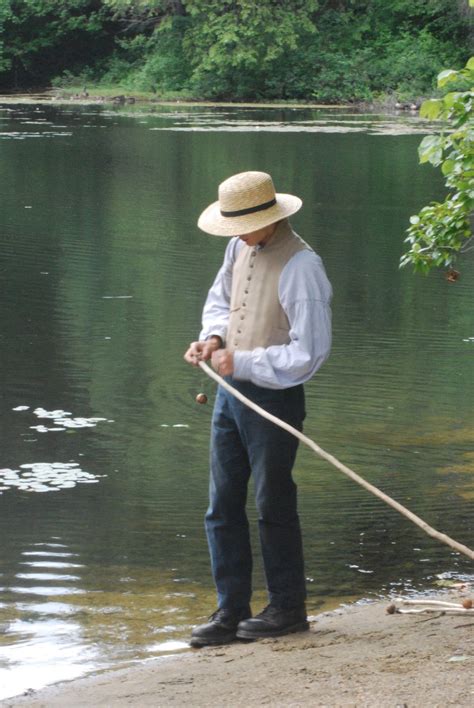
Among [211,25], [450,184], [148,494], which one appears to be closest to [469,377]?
[148,494]

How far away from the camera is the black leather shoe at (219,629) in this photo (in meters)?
4.53

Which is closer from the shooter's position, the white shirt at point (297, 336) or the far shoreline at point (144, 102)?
the white shirt at point (297, 336)

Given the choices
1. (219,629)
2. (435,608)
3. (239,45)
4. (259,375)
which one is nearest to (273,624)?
(219,629)

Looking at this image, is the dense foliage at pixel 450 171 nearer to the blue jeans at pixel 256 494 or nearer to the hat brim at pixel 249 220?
the hat brim at pixel 249 220

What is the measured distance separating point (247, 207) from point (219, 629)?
4.57 ft

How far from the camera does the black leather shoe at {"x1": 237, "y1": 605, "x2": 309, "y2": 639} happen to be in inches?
175

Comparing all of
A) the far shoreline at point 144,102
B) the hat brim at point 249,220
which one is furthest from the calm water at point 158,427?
the far shoreline at point 144,102

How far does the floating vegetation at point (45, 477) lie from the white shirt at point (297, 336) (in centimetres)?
275

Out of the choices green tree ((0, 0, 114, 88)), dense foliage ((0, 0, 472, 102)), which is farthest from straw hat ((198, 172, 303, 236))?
green tree ((0, 0, 114, 88))

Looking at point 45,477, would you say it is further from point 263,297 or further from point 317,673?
point 317,673

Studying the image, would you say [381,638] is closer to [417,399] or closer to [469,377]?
[417,399]

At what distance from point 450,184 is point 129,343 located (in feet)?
17.5

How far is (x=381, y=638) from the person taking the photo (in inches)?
169

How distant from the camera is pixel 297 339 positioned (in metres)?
4.26
